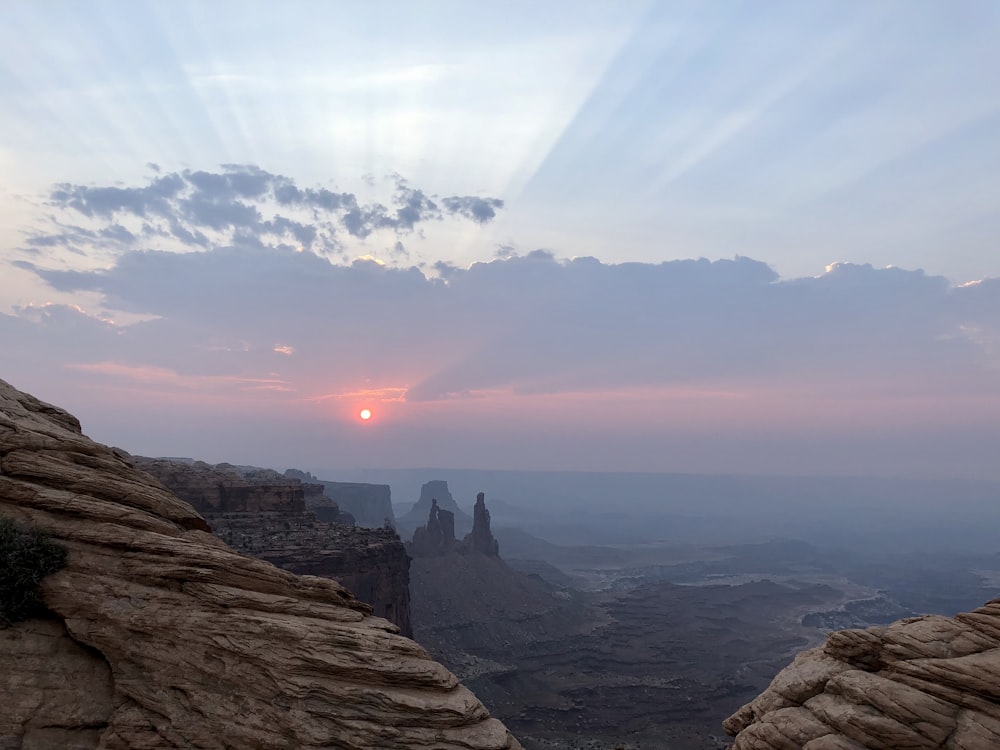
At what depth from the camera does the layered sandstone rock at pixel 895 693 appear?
14.7 metres

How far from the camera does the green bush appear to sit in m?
17.2

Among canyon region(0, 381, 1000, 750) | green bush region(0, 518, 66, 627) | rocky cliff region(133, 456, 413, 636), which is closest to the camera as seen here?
canyon region(0, 381, 1000, 750)

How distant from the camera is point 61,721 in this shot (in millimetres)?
16156

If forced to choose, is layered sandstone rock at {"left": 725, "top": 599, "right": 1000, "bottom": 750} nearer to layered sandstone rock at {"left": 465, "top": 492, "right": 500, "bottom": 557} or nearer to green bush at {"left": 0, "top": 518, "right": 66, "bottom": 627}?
green bush at {"left": 0, "top": 518, "right": 66, "bottom": 627}

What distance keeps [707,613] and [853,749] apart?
178779mm

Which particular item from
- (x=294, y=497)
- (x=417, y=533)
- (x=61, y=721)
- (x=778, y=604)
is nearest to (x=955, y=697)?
(x=61, y=721)

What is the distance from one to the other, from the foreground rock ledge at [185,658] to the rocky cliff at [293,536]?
1925 inches

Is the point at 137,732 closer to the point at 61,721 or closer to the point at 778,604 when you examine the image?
the point at 61,721

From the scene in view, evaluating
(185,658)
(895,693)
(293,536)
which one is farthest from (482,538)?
(895,693)

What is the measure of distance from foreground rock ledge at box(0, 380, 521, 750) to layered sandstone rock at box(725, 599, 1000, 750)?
7546mm

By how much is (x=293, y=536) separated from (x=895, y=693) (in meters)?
67.0

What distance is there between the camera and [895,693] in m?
15.4

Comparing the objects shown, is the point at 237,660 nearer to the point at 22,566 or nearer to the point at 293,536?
the point at 22,566

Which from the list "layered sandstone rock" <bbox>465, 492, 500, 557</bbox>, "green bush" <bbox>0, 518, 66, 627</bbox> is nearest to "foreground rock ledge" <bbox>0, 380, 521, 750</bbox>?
"green bush" <bbox>0, 518, 66, 627</bbox>
